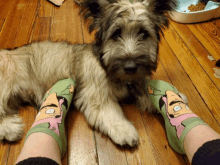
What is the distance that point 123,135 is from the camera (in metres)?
1.32

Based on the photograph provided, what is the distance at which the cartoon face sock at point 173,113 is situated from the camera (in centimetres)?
119

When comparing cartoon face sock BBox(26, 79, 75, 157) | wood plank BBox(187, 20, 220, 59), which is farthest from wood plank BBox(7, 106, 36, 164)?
wood plank BBox(187, 20, 220, 59)

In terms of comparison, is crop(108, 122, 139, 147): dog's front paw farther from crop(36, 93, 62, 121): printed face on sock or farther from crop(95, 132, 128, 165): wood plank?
crop(36, 93, 62, 121): printed face on sock

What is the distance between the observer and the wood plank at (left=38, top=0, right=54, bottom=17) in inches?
111

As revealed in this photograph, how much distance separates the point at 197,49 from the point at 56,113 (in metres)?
1.82

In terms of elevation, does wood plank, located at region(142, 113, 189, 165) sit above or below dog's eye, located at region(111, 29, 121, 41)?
below

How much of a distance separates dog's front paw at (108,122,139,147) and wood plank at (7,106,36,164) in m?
0.69

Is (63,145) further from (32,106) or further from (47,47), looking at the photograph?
(47,47)

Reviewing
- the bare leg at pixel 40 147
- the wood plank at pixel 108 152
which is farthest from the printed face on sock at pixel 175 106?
the bare leg at pixel 40 147

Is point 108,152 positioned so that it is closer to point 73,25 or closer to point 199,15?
point 73,25

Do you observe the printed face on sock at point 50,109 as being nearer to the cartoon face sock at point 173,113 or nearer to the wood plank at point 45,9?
the cartoon face sock at point 173,113

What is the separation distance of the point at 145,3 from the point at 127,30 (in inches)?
10.9

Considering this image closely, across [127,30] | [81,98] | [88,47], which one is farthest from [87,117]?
[127,30]

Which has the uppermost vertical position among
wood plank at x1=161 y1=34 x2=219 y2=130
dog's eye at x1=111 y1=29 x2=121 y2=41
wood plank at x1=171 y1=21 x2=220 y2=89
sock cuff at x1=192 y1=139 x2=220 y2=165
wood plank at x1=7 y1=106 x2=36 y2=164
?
dog's eye at x1=111 y1=29 x2=121 y2=41
